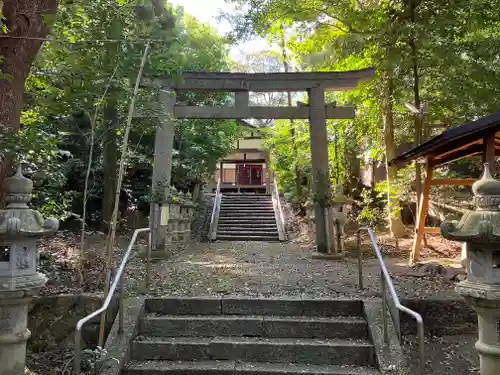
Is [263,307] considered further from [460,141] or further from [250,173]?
[250,173]

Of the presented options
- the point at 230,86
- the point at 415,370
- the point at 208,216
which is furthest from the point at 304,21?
the point at 415,370

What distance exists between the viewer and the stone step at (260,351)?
3727mm

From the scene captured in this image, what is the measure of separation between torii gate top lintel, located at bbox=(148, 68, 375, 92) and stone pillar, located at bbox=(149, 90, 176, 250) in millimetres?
727

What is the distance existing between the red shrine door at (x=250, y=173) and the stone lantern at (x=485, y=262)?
24652 millimetres

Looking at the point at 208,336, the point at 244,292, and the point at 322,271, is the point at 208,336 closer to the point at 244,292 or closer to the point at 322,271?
the point at 244,292

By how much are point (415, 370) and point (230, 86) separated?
6.35 metres

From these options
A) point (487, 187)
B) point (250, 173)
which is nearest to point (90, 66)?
point (487, 187)

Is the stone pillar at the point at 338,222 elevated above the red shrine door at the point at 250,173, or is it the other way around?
the red shrine door at the point at 250,173

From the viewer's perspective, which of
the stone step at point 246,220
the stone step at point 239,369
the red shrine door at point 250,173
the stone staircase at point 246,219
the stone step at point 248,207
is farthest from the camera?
the red shrine door at point 250,173

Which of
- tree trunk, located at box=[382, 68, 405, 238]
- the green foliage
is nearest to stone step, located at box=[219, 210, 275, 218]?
tree trunk, located at box=[382, 68, 405, 238]

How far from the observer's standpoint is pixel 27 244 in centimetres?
297

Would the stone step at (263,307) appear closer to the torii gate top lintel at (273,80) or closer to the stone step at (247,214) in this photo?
the torii gate top lintel at (273,80)

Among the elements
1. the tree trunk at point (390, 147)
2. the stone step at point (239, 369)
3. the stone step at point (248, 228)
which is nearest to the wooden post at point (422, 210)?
the tree trunk at point (390, 147)

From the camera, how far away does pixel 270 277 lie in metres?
5.77
